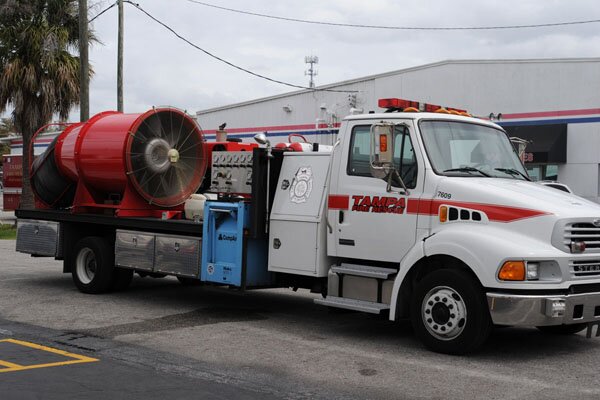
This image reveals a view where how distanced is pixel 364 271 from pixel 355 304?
0.38 meters

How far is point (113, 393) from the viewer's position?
6219 mm

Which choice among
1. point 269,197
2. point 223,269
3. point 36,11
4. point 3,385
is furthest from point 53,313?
point 36,11

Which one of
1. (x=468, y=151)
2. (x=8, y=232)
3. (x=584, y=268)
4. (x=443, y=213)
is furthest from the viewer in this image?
(x=8, y=232)

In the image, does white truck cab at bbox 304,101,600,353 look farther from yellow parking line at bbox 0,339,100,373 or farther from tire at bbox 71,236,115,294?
tire at bbox 71,236,115,294

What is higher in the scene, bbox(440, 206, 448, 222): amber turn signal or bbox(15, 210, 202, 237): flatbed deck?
bbox(440, 206, 448, 222): amber turn signal

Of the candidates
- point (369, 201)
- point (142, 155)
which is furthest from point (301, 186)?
point (142, 155)

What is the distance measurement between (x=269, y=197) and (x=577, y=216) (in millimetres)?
3676

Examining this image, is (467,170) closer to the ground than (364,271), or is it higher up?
higher up

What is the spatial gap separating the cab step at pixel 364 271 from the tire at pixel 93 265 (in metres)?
4.35

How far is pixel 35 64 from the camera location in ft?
79.6

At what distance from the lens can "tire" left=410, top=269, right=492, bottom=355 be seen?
7.60 meters

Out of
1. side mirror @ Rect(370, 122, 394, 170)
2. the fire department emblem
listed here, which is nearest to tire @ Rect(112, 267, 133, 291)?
the fire department emblem

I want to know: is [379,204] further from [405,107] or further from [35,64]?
[35,64]

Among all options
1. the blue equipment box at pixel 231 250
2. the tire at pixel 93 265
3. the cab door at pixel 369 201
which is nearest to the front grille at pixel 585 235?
the cab door at pixel 369 201
